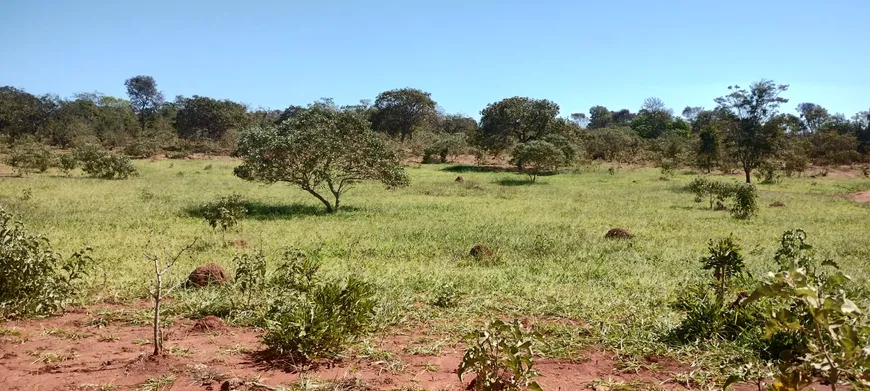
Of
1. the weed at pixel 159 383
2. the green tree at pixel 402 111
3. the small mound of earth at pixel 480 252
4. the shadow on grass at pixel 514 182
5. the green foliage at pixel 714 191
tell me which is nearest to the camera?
the weed at pixel 159 383

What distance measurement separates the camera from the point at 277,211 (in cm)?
1811

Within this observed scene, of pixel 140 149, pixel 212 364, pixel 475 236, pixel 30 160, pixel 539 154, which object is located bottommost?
pixel 475 236

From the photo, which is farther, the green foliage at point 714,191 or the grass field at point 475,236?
the green foliage at point 714,191

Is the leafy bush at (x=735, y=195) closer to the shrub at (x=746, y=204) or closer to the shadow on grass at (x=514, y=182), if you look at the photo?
the shrub at (x=746, y=204)

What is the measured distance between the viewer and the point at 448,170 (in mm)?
37312

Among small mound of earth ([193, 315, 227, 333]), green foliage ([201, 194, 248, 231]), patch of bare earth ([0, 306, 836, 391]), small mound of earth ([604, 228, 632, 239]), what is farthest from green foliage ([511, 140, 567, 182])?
small mound of earth ([193, 315, 227, 333])

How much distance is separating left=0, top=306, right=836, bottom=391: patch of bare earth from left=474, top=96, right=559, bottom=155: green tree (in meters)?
36.2

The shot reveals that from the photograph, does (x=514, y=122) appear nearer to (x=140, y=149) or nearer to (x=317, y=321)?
(x=140, y=149)

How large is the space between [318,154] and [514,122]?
2584cm

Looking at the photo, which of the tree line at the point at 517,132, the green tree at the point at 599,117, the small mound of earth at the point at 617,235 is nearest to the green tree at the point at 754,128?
the tree line at the point at 517,132

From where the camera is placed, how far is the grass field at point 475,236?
7.04m

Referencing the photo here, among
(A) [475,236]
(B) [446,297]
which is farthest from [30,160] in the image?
(B) [446,297]

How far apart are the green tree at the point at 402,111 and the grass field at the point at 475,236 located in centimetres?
3111

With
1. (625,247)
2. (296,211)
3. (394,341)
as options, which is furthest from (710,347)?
(296,211)
